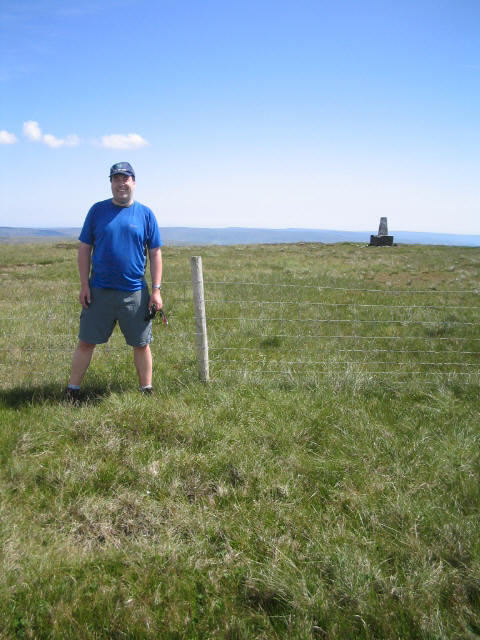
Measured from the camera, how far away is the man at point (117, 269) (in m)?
4.34

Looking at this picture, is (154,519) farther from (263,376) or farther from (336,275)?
(336,275)

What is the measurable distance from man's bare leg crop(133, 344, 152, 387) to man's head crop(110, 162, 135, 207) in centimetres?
148

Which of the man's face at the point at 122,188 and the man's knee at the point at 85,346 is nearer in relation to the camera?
the man's face at the point at 122,188

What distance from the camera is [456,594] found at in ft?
8.13

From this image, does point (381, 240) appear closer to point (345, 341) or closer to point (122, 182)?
point (345, 341)

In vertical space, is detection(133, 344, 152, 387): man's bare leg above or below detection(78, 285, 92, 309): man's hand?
below

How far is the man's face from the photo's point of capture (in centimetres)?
425

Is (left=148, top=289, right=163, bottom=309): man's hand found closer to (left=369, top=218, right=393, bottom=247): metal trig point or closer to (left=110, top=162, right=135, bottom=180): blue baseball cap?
(left=110, top=162, right=135, bottom=180): blue baseball cap

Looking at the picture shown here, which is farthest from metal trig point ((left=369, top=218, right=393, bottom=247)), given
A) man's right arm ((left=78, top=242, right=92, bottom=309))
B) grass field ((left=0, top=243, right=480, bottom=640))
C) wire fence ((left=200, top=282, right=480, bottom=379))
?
man's right arm ((left=78, top=242, right=92, bottom=309))

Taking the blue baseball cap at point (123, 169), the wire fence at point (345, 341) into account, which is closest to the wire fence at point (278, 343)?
the wire fence at point (345, 341)

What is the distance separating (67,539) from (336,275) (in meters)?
13.6

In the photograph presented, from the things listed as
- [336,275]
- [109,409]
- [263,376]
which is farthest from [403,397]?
[336,275]

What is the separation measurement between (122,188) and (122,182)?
0.18ft

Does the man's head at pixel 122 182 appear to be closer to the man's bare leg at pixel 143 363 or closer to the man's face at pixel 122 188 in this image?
the man's face at pixel 122 188
